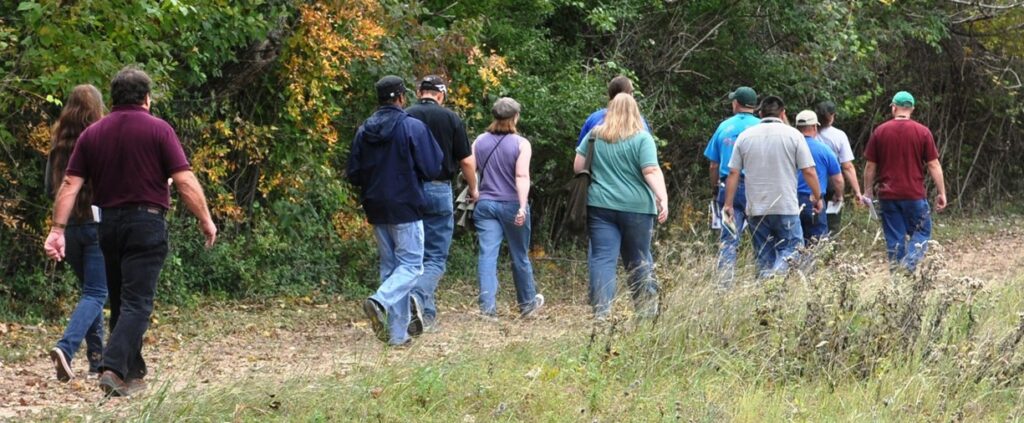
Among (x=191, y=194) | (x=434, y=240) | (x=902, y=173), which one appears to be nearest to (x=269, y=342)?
(x=434, y=240)

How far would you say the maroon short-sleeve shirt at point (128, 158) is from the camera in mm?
7445

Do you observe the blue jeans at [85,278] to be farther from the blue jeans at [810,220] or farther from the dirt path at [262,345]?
the blue jeans at [810,220]

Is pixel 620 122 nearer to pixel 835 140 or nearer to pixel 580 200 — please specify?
pixel 580 200

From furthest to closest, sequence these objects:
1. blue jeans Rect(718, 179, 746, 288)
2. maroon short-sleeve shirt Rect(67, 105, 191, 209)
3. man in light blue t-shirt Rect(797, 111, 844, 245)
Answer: man in light blue t-shirt Rect(797, 111, 844, 245), blue jeans Rect(718, 179, 746, 288), maroon short-sleeve shirt Rect(67, 105, 191, 209)

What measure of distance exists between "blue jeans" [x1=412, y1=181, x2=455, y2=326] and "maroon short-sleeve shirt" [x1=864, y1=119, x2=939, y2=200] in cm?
413

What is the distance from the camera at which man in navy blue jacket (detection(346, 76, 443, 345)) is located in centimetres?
943

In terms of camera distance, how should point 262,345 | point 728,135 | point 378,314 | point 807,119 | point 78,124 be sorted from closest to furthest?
1. point 78,124
2. point 378,314
3. point 262,345
4. point 728,135
5. point 807,119

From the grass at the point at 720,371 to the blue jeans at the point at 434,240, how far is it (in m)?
2.01

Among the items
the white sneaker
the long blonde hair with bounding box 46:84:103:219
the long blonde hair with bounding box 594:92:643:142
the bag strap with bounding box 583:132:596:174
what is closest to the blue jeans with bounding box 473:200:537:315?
the white sneaker

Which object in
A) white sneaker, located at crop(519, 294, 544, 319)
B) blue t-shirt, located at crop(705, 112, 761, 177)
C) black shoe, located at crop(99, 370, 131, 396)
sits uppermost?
blue t-shirt, located at crop(705, 112, 761, 177)

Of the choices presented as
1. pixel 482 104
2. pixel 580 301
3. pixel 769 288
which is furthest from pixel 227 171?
pixel 769 288

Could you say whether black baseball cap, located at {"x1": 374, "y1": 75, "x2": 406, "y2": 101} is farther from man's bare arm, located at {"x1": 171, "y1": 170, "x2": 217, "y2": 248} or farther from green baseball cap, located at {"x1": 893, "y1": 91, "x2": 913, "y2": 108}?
green baseball cap, located at {"x1": 893, "y1": 91, "x2": 913, "y2": 108}

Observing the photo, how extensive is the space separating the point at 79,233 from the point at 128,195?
105cm

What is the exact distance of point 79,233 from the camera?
833 centimetres
